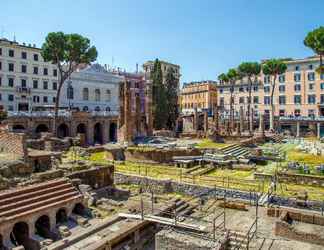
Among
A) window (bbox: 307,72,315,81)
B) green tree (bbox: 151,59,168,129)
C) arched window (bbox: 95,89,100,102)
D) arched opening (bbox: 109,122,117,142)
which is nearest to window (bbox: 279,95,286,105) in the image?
window (bbox: 307,72,315,81)

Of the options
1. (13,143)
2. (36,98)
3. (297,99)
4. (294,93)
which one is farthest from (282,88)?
(13,143)

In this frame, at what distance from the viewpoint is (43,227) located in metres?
16.4

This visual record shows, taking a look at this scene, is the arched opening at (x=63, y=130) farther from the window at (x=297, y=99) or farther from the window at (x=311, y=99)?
the window at (x=311, y=99)

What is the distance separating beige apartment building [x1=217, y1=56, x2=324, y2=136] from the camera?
242ft

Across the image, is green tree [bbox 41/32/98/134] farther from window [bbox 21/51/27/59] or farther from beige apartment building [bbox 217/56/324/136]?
beige apartment building [bbox 217/56/324/136]

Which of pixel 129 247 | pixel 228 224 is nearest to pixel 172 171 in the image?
pixel 228 224

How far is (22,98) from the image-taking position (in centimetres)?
5625

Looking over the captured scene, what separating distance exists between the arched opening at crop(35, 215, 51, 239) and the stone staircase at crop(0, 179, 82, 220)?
829mm

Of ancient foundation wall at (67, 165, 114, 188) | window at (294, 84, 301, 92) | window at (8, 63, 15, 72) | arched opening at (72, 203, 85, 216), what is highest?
window at (8, 63, 15, 72)

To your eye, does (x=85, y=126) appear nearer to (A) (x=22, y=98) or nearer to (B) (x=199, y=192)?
(A) (x=22, y=98)

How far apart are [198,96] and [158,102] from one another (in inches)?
1064

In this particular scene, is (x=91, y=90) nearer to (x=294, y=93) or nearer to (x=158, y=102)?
(x=158, y=102)

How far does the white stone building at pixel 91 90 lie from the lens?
6109cm

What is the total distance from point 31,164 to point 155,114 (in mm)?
52875
